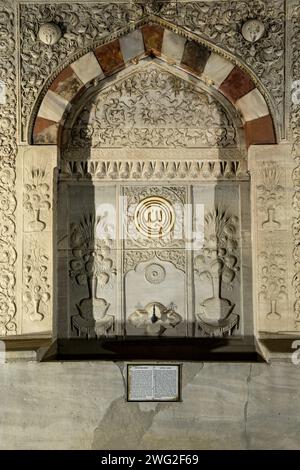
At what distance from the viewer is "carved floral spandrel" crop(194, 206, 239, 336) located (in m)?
5.23

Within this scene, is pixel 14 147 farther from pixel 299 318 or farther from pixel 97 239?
pixel 299 318

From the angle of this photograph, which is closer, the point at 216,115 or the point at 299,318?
the point at 299,318

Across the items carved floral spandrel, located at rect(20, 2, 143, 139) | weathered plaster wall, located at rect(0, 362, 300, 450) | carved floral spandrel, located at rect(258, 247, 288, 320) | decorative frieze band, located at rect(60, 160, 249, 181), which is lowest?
weathered plaster wall, located at rect(0, 362, 300, 450)

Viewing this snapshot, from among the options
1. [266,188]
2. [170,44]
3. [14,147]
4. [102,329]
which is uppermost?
[170,44]

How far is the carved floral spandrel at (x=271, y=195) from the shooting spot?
504 centimetres

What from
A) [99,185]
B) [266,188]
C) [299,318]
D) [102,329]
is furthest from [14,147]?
[299,318]

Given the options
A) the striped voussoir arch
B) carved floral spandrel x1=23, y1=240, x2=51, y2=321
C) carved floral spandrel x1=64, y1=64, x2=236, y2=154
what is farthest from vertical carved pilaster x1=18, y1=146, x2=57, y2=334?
carved floral spandrel x1=64, y1=64, x2=236, y2=154

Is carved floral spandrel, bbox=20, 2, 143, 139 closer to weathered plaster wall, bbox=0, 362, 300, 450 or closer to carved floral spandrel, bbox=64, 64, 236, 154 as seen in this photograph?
carved floral spandrel, bbox=64, 64, 236, 154

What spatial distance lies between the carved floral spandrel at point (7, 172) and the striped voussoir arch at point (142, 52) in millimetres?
249

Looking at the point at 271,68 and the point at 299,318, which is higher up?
the point at 271,68

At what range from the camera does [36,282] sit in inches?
197

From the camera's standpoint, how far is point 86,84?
5.23m

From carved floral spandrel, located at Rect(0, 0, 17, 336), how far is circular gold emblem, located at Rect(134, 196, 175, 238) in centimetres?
112

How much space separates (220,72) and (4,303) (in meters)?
2.71
